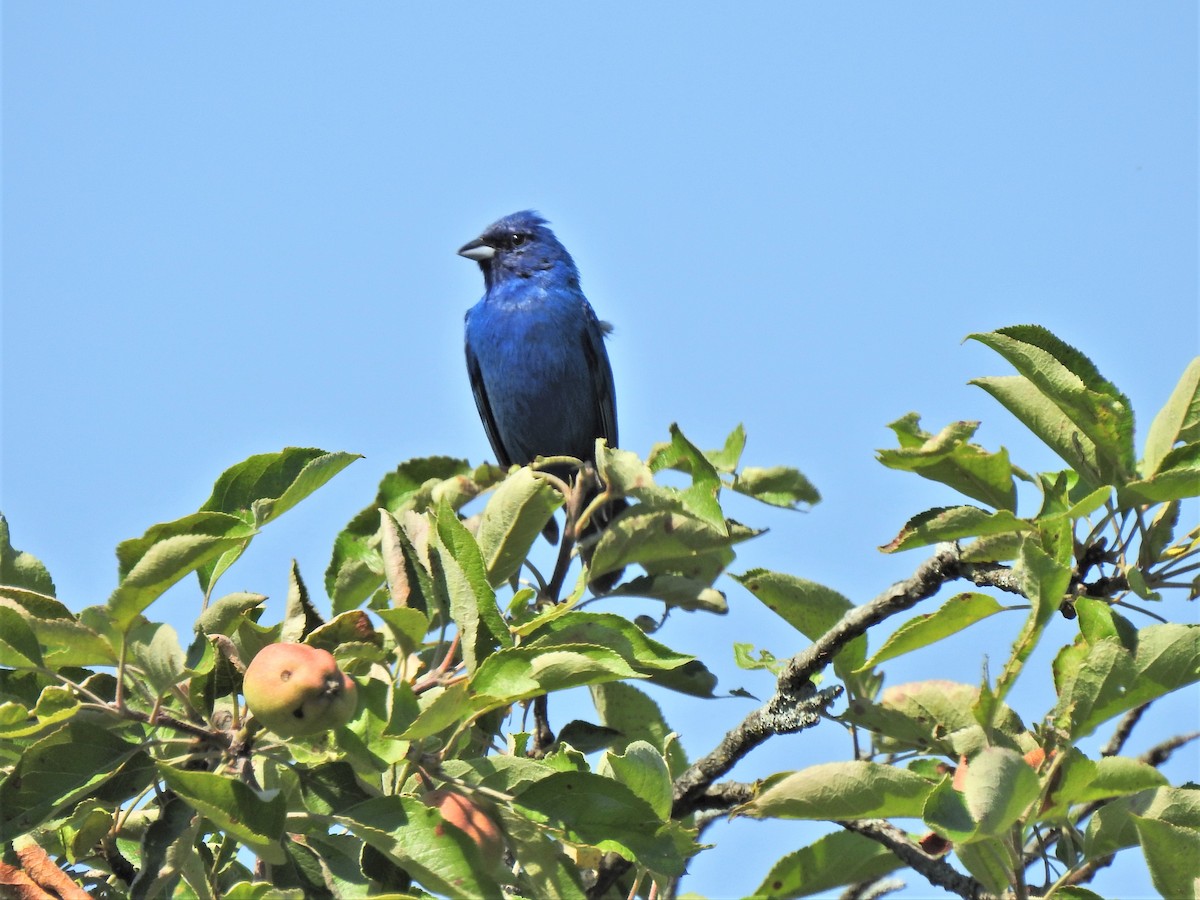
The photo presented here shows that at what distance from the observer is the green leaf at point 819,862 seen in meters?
3.18

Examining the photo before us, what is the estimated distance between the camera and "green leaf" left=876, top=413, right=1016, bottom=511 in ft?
8.80

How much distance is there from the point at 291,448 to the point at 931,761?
4.84ft

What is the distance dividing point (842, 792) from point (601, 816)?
0.44 m

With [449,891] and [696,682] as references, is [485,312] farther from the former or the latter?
[449,891]

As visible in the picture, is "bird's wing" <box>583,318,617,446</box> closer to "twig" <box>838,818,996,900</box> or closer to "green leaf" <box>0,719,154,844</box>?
"twig" <box>838,818,996,900</box>

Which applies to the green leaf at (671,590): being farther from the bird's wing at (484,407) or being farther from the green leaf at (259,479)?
the bird's wing at (484,407)

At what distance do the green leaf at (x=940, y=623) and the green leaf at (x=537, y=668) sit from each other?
1.60 feet

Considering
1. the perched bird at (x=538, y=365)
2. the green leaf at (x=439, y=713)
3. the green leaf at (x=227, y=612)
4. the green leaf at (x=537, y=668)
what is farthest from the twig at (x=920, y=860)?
the perched bird at (x=538, y=365)

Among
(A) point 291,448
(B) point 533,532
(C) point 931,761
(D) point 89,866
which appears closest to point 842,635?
(C) point 931,761

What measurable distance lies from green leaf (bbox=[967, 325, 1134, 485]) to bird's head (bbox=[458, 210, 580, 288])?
6960 mm

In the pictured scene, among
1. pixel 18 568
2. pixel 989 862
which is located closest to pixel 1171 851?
pixel 989 862

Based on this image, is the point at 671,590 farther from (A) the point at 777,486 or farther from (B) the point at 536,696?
(B) the point at 536,696

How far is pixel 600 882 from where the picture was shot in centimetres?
335

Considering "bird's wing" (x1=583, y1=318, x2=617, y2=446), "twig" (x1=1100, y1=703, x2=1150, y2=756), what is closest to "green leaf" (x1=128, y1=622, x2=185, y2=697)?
"twig" (x1=1100, y1=703, x2=1150, y2=756)
